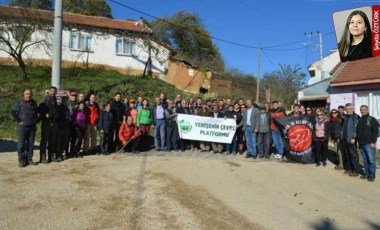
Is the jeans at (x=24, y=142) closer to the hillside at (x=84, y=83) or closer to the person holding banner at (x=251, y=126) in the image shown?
the person holding banner at (x=251, y=126)

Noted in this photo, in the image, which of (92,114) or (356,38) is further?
(356,38)

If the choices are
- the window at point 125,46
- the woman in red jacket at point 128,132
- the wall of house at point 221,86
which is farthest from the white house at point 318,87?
the window at point 125,46

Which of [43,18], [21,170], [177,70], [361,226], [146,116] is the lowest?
[361,226]

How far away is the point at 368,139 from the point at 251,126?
356 centimetres

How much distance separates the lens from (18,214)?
6328 millimetres

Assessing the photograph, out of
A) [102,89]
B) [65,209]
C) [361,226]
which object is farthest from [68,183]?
[102,89]

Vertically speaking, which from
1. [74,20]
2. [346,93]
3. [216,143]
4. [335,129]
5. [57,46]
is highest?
[74,20]

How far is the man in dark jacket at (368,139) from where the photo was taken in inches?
407

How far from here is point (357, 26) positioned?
16.7 meters

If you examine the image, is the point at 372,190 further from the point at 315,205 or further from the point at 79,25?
the point at 79,25

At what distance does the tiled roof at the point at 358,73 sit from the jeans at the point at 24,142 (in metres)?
13.3

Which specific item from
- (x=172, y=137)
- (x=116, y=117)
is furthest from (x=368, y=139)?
(x=116, y=117)

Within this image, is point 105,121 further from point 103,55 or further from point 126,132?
point 103,55

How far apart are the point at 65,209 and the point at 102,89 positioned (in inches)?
734
